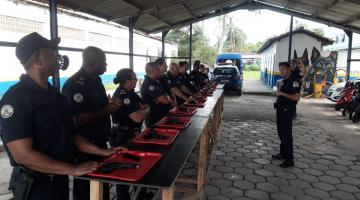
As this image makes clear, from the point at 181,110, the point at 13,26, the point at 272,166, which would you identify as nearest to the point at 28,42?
the point at 181,110

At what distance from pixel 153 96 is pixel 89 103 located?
4.58 feet

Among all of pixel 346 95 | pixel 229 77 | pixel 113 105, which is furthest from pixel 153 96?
pixel 229 77

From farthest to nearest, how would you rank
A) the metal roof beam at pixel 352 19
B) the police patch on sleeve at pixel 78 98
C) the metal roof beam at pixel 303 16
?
the metal roof beam at pixel 303 16 → the metal roof beam at pixel 352 19 → the police patch on sleeve at pixel 78 98

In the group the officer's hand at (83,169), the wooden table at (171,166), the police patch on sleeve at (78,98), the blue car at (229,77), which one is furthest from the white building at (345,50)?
the officer's hand at (83,169)

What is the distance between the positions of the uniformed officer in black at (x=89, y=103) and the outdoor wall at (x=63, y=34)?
2.90m

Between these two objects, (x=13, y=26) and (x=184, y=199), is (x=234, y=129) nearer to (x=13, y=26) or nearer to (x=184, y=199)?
(x=184, y=199)

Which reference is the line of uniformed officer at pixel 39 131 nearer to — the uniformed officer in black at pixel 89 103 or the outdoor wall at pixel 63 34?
the uniformed officer in black at pixel 89 103

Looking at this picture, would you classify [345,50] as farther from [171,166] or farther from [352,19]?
[171,166]

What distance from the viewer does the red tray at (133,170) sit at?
70.6 inches

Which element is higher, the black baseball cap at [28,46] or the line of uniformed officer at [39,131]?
the black baseball cap at [28,46]

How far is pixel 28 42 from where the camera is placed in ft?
5.56

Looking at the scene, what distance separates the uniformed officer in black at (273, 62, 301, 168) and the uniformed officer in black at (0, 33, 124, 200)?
3506 mm

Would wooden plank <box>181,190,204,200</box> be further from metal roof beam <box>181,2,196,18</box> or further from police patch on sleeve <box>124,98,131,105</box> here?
metal roof beam <box>181,2,196,18</box>

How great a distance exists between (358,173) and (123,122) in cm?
368
